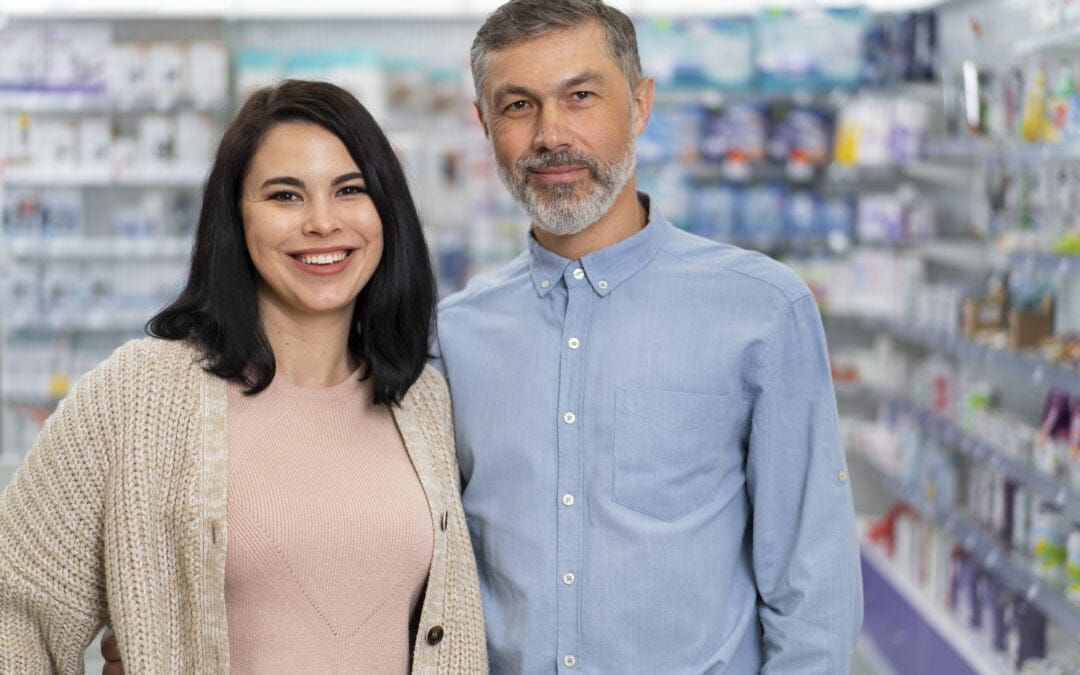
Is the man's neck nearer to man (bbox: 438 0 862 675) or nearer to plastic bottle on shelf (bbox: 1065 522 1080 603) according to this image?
man (bbox: 438 0 862 675)

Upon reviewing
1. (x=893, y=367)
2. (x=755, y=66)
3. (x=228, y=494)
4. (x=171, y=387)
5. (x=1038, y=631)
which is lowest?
(x=1038, y=631)

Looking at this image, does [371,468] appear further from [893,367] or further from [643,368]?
[893,367]

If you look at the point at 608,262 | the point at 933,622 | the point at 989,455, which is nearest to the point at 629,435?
the point at 608,262

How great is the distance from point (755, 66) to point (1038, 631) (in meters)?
3.69

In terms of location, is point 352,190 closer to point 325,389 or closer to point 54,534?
point 325,389

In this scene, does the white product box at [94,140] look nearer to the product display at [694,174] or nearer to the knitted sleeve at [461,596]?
the product display at [694,174]

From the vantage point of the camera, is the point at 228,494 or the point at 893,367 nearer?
the point at 228,494

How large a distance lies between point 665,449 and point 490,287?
1.51ft

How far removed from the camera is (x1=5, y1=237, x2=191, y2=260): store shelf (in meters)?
7.03

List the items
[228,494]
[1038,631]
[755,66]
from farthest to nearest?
[755,66] → [1038,631] → [228,494]

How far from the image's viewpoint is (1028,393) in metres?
4.71

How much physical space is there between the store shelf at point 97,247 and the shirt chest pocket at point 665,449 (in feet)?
17.4

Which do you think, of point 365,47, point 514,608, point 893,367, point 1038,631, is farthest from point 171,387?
point 365,47

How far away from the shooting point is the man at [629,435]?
2.04 m
